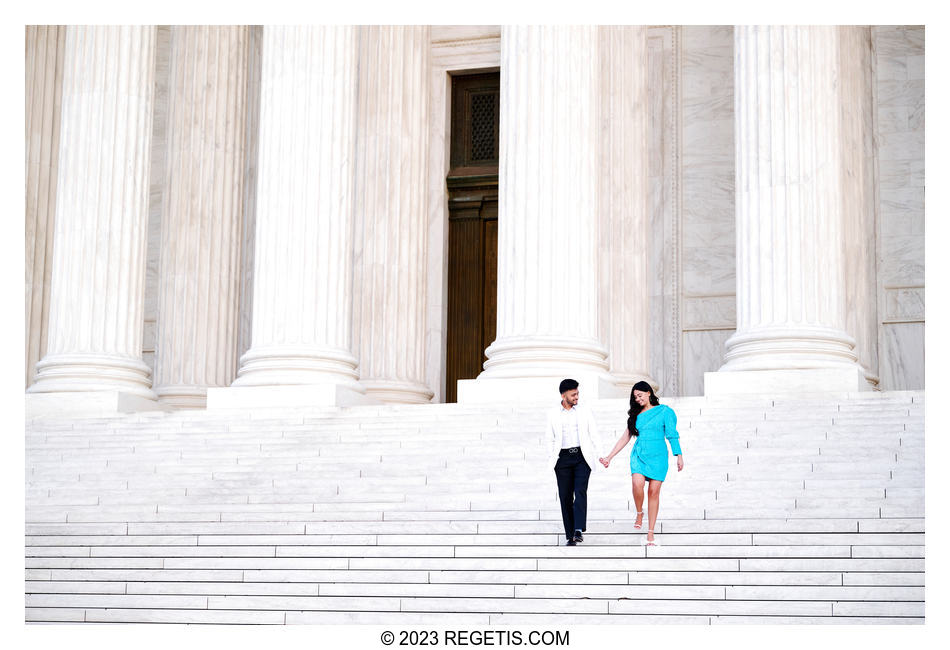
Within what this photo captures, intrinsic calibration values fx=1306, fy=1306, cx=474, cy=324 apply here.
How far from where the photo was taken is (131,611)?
71.5 feet

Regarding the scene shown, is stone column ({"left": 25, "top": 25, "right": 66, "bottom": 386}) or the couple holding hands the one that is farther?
stone column ({"left": 25, "top": 25, "right": 66, "bottom": 386})

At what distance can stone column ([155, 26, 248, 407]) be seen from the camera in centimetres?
4600

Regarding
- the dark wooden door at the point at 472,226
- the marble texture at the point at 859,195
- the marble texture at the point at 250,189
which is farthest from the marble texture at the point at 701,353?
the marble texture at the point at 250,189

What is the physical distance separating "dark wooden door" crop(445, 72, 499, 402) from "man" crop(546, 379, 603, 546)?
89.7ft

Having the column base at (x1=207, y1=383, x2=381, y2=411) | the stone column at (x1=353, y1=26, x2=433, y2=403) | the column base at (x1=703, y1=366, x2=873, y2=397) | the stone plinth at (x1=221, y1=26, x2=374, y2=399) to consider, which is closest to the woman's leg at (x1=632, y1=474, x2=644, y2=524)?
the column base at (x1=703, y1=366, x2=873, y2=397)

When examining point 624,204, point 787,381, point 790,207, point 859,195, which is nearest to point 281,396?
point 787,381

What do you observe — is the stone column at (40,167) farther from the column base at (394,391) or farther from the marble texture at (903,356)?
the marble texture at (903,356)

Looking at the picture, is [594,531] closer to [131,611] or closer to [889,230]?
[131,611]

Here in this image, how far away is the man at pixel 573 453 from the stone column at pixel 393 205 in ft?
72.6

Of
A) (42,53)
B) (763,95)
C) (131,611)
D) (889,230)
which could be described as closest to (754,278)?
(763,95)

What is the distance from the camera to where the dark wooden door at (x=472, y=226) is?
164 feet

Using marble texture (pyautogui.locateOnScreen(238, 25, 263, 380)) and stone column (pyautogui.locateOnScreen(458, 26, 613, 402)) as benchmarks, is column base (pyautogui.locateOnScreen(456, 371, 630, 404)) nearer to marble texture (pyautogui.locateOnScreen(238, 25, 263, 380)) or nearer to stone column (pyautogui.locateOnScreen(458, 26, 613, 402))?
stone column (pyautogui.locateOnScreen(458, 26, 613, 402))

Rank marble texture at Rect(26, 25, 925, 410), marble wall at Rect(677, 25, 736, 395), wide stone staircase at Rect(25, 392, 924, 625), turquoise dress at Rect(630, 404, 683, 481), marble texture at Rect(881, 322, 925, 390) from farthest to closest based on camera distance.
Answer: marble wall at Rect(677, 25, 736, 395), marble texture at Rect(881, 322, 925, 390), marble texture at Rect(26, 25, 925, 410), turquoise dress at Rect(630, 404, 683, 481), wide stone staircase at Rect(25, 392, 924, 625)

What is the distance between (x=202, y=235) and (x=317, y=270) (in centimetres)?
1058
